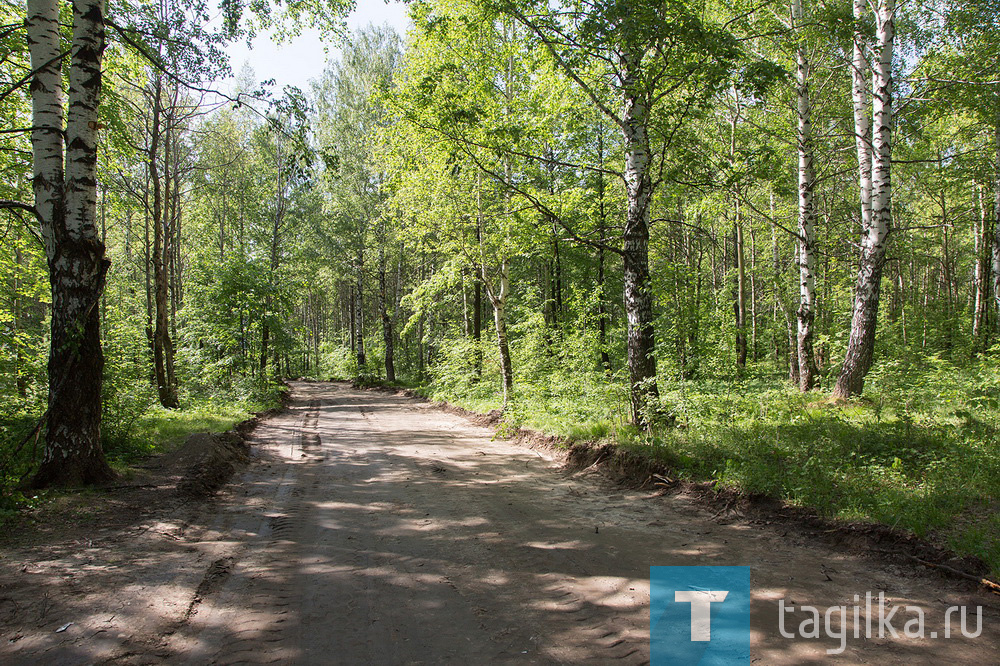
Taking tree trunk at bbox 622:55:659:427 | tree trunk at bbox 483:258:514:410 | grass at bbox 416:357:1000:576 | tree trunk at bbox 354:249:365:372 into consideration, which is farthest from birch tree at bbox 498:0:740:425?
tree trunk at bbox 354:249:365:372

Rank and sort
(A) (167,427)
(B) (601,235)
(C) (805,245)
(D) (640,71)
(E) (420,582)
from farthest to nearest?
1. (B) (601,235)
2. (C) (805,245)
3. (A) (167,427)
4. (D) (640,71)
5. (E) (420,582)

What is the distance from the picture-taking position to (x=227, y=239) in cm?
3194

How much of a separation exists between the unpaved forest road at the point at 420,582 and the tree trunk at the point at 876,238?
5425mm

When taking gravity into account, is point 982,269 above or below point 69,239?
above

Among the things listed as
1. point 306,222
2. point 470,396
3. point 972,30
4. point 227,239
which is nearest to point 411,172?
point 470,396

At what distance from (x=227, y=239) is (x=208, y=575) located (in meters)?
32.3

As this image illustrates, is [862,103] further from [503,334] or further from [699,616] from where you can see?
[699,616]

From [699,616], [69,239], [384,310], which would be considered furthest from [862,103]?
[384,310]

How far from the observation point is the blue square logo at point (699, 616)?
119 inches

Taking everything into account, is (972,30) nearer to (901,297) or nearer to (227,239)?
(901,297)

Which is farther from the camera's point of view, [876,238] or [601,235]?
[601,235]

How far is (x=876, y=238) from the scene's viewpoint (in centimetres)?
947

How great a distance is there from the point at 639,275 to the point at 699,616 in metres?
5.87

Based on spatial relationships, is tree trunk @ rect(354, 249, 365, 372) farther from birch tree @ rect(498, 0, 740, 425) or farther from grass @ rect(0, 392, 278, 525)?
birch tree @ rect(498, 0, 740, 425)
